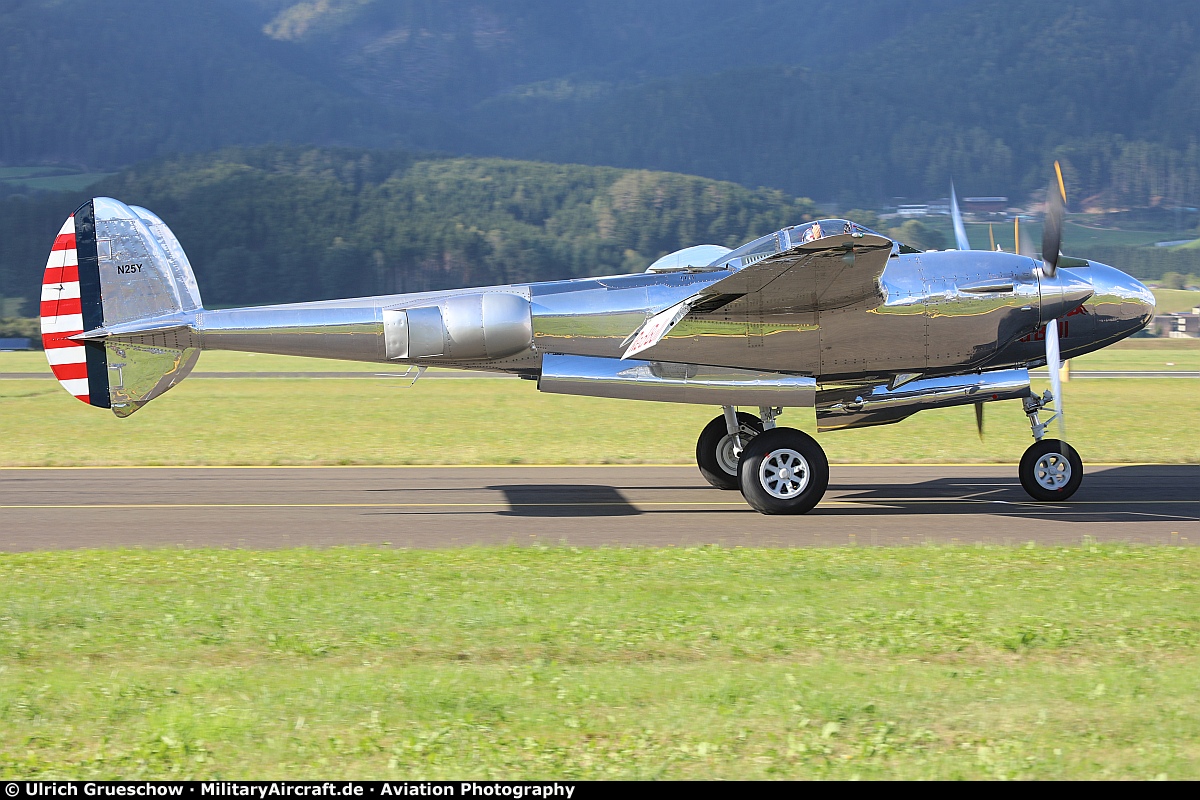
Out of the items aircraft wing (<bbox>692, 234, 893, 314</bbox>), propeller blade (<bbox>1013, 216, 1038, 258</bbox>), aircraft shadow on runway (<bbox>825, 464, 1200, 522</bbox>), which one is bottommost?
aircraft shadow on runway (<bbox>825, 464, 1200, 522</bbox>)

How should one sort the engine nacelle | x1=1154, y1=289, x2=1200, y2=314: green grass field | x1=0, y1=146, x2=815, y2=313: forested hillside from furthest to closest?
x1=0, y1=146, x2=815, y2=313: forested hillside → x1=1154, y1=289, x2=1200, y2=314: green grass field → the engine nacelle

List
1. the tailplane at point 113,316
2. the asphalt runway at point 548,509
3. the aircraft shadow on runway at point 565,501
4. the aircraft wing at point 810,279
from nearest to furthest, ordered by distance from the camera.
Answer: the asphalt runway at point 548,509 < the aircraft wing at point 810,279 < the aircraft shadow on runway at point 565,501 < the tailplane at point 113,316

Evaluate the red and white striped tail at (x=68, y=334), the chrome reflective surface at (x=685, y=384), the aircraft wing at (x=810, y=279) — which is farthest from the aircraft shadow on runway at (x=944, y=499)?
the red and white striped tail at (x=68, y=334)

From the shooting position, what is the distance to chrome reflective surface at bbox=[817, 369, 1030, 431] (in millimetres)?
14289

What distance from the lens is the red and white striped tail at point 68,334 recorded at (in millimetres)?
14305

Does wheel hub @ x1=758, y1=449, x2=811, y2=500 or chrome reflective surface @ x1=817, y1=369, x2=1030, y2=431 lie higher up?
chrome reflective surface @ x1=817, y1=369, x2=1030, y2=431

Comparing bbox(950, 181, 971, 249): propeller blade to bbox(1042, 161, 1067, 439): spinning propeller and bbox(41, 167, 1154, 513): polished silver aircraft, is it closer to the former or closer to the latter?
bbox(41, 167, 1154, 513): polished silver aircraft

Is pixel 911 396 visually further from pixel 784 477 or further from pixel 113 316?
pixel 113 316

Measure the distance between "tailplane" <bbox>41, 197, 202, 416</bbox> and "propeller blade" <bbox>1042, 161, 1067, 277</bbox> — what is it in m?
10.1

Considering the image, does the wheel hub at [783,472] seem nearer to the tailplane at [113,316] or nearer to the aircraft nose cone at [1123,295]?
the aircraft nose cone at [1123,295]

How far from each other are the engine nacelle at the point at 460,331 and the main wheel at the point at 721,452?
3152 millimetres

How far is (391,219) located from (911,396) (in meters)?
149

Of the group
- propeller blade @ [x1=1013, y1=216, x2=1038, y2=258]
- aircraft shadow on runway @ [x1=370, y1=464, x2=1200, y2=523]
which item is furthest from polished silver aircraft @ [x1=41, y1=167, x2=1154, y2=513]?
propeller blade @ [x1=1013, y1=216, x2=1038, y2=258]

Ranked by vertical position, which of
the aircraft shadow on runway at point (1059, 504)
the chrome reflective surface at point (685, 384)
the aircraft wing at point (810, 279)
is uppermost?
the aircraft wing at point (810, 279)
